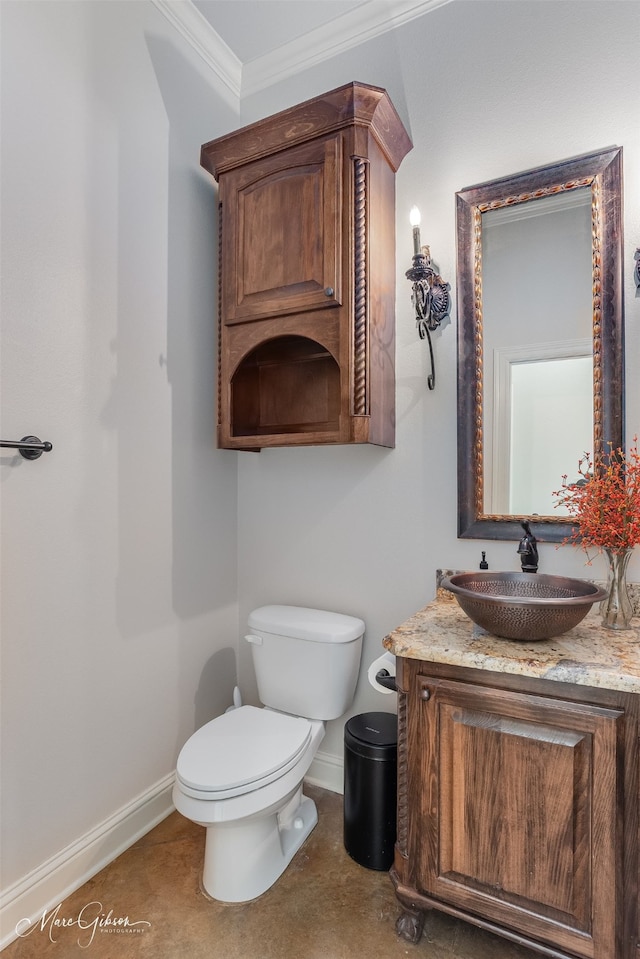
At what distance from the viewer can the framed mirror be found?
5.00 feet

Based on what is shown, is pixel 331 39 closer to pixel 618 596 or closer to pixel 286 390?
pixel 286 390

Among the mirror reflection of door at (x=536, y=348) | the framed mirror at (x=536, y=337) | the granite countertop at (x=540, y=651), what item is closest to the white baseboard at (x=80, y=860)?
the granite countertop at (x=540, y=651)

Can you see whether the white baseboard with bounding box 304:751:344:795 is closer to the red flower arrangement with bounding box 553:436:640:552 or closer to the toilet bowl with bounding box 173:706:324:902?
the toilet bowl with bounding box 173:706:324:902

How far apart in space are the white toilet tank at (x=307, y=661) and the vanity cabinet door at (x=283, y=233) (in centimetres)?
111

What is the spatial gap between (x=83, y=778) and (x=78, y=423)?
3.57 feet

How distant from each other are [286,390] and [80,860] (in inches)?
66.5

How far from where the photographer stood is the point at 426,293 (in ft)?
5.63

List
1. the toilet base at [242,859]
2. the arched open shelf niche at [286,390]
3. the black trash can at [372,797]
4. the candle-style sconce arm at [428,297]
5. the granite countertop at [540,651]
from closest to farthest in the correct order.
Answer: the granite countertop at [540,651]
the toilet base at [242,859]
the black trash can at [372,797]
the candle-style sconce arm at [428,297]
the arched open shelf niche at [286,390]

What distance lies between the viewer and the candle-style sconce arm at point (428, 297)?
168 cm

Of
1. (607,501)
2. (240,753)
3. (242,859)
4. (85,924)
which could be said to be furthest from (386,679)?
(85,924)

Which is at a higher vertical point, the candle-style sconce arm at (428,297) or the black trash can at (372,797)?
the candle-style sconce arm at (428,297)

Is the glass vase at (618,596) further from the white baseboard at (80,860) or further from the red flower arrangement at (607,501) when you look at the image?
the white baseboard at (80,860)

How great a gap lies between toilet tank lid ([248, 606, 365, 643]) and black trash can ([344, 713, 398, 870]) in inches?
12.7

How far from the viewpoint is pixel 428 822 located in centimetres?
129
